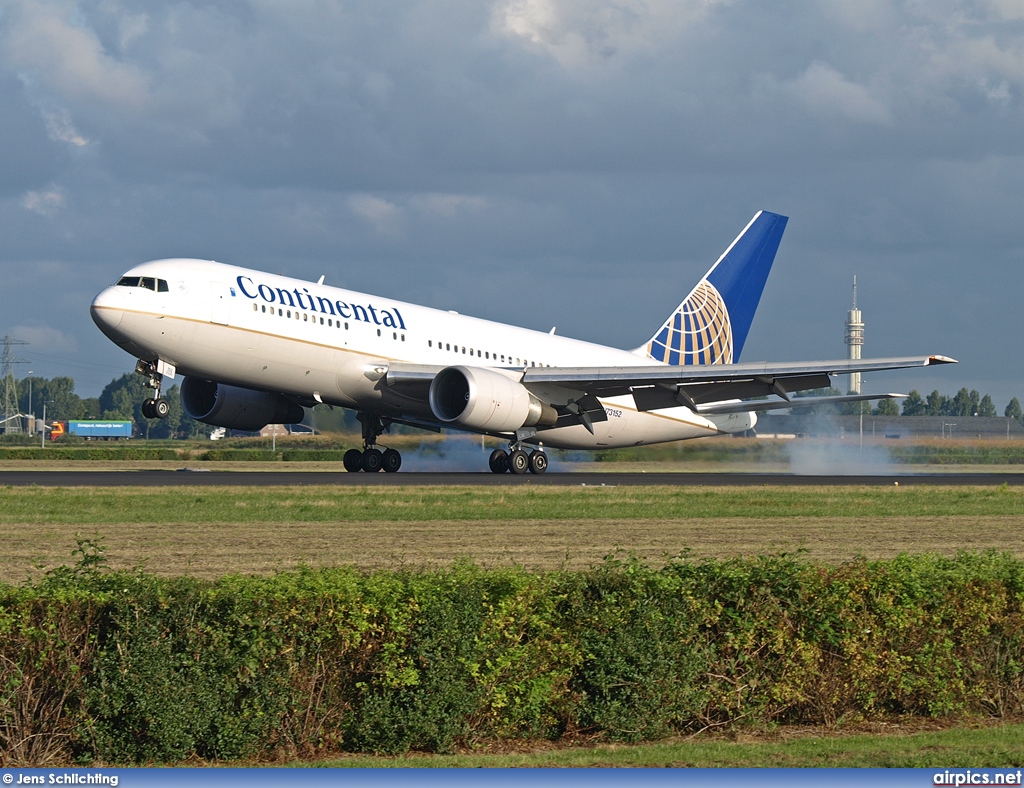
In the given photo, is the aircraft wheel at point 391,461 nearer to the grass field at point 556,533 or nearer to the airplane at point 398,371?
the airplane at point 398,371

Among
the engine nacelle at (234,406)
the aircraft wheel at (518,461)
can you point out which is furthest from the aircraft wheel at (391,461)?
the aircraft wheel at (518,461)

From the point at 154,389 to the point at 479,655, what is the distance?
2634 cm

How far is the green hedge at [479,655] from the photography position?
8844mm

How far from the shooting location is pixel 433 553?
17844 mm

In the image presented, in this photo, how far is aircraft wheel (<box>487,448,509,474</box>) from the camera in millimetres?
41906

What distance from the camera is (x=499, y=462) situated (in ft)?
138

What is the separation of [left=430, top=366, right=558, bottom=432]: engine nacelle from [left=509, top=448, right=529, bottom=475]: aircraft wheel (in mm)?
2247

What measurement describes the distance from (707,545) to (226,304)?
1844 centimetres

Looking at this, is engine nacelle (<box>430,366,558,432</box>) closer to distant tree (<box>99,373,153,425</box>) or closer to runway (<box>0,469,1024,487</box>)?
runway (<box>0,469,1024,487</box>)

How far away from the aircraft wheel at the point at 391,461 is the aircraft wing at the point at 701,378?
5436 mm

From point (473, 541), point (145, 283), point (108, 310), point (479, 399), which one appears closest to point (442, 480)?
point (479, 399)

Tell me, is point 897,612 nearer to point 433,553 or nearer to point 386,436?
point 433,553

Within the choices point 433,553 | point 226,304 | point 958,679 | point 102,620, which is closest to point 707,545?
point 433,553
